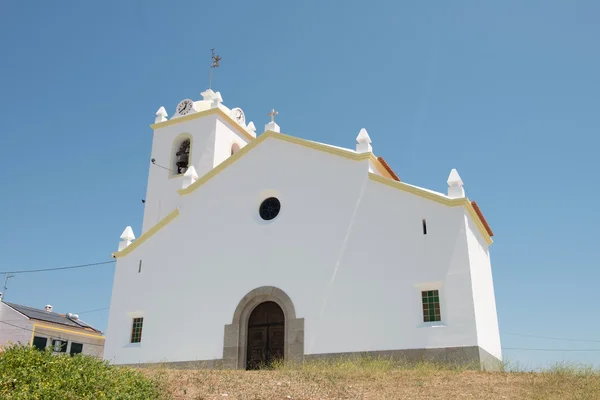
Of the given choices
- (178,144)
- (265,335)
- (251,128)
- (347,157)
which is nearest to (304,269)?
(265,335)

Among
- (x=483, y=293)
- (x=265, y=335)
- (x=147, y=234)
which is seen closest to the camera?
(x=483, y=293)

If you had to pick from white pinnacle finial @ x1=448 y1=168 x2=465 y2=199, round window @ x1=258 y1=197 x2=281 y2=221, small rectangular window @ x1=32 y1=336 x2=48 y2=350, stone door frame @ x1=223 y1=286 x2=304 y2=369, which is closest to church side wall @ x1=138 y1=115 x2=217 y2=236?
round window @ x1=258 y1=197 x2=281 y2=221

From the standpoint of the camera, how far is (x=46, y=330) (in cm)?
3400

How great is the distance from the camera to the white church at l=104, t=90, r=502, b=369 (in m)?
15.7

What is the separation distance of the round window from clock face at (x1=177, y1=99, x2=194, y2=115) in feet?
27.2

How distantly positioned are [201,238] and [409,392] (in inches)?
425

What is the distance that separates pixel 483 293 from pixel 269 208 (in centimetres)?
753

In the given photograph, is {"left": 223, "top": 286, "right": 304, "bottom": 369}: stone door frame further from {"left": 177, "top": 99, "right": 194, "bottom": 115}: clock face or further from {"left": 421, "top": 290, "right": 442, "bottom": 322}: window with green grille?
{"left": 177, "top": 99, "right": 194, "bottom": 115}: clock face

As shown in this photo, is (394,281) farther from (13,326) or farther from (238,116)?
(13,326)

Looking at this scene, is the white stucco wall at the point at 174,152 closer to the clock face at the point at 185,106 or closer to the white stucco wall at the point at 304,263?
the clock face at the point at 185,106

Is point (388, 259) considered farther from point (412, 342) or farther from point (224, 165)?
point (224, 165)

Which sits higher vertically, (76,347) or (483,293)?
(483,293)

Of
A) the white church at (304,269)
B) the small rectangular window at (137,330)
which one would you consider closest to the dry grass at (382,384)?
the white church at (304,269)

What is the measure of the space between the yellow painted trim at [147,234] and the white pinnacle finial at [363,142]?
23.8ft
